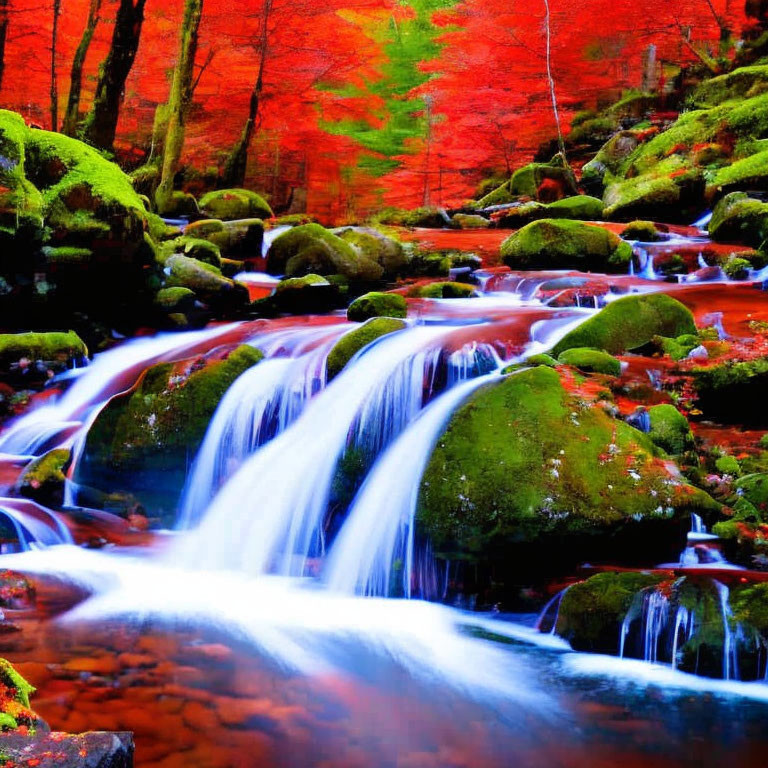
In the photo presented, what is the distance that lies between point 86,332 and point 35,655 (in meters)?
5.85

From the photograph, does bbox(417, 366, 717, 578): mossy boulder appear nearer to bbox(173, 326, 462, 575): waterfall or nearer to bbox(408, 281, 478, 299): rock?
bbox(173, 326, 462, 575): waterfall

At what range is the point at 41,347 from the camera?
8.29 m

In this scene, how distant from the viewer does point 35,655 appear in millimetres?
3865

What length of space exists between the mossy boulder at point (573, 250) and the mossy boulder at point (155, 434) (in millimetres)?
5671

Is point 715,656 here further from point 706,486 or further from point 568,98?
point 568,98

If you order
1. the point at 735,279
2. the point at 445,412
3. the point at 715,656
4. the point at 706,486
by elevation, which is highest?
the point at 735,279

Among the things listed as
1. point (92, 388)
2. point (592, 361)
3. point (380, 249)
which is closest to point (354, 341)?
point (592, 361)

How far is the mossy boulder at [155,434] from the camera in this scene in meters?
6.22

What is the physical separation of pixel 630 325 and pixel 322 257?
528cm

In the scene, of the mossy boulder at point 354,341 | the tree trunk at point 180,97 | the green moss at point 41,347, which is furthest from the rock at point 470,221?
A: the green moss at point 41,347

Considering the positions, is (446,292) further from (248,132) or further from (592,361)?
(248,132)

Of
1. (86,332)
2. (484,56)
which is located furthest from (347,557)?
(484,56)

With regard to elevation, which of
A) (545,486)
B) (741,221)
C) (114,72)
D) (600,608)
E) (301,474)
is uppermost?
(114,72)

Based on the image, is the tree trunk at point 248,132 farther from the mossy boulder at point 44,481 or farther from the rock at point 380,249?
the mossy boulder at point 44,481
